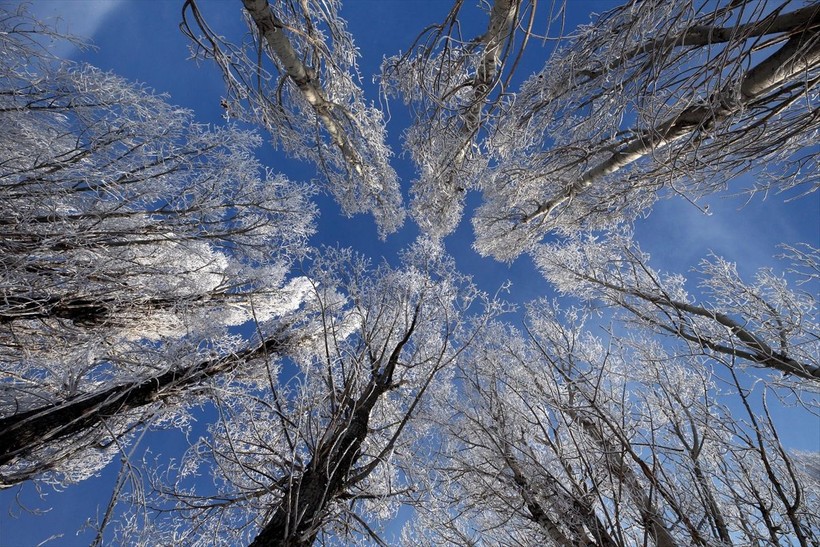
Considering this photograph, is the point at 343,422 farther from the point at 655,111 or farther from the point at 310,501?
the point at 655,111

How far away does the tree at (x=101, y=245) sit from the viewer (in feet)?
13.2

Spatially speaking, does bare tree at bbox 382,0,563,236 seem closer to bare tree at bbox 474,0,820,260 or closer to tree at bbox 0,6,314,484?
bare tree at bbox 474,0,820,260

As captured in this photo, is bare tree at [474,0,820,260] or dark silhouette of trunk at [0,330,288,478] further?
dark silhouette of trunk at [0,330,288,478]

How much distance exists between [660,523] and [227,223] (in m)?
6.41

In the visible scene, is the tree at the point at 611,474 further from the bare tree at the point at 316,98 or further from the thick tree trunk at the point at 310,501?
the bare tree at the point at 316,98

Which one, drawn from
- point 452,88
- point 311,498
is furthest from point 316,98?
point 311,498

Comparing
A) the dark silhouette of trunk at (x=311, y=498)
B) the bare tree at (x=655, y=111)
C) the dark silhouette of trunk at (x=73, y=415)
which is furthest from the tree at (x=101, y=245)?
the bare tree at (x=655, y=111)

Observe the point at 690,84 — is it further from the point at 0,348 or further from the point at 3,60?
the point at 0,348

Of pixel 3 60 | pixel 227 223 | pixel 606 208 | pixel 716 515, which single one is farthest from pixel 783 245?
pixel 3 60

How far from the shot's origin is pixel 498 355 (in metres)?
6.46

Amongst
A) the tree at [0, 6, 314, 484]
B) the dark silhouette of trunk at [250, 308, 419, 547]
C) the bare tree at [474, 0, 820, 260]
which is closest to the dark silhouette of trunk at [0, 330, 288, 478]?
the tree at [0, 6, 314, 484]

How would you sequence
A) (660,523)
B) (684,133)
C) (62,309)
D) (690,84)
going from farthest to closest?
(62,309) < (684,133) < (690,84) < (660,523)

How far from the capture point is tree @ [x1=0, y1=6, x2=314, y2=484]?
13.2ft

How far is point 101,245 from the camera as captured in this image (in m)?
4.73
